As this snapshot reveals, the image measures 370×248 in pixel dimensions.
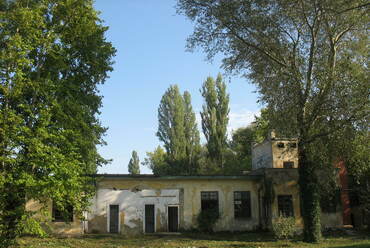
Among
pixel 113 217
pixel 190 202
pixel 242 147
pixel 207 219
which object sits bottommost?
pixel 207 219

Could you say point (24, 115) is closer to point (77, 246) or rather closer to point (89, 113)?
point (89, 113)

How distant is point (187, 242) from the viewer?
70.9ft

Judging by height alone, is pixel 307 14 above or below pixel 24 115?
above

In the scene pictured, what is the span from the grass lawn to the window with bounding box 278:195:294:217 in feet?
9.25

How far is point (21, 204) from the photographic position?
17.8m

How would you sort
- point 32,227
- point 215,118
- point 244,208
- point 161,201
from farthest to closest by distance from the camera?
point 215,118
point 244,208
point 161,201
point 32,227

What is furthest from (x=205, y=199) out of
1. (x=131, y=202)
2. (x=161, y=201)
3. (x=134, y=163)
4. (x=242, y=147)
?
(x=134, y=163)

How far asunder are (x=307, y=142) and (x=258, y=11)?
738 centimetres

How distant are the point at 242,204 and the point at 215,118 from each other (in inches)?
762

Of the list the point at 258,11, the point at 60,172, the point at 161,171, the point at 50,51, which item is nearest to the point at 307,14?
the point at 258,11

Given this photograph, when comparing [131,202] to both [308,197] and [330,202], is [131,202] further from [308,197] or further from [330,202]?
[330,202]

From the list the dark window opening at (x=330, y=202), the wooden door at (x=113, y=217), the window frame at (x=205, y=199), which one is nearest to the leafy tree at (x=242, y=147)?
the dark window opening at (x=330, y=202)

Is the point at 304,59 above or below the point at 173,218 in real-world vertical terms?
above

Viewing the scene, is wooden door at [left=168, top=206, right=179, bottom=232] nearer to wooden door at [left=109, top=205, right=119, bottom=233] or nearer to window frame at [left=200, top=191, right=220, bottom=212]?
window frame at [left=200, top=191, right=220, bottom=212]
